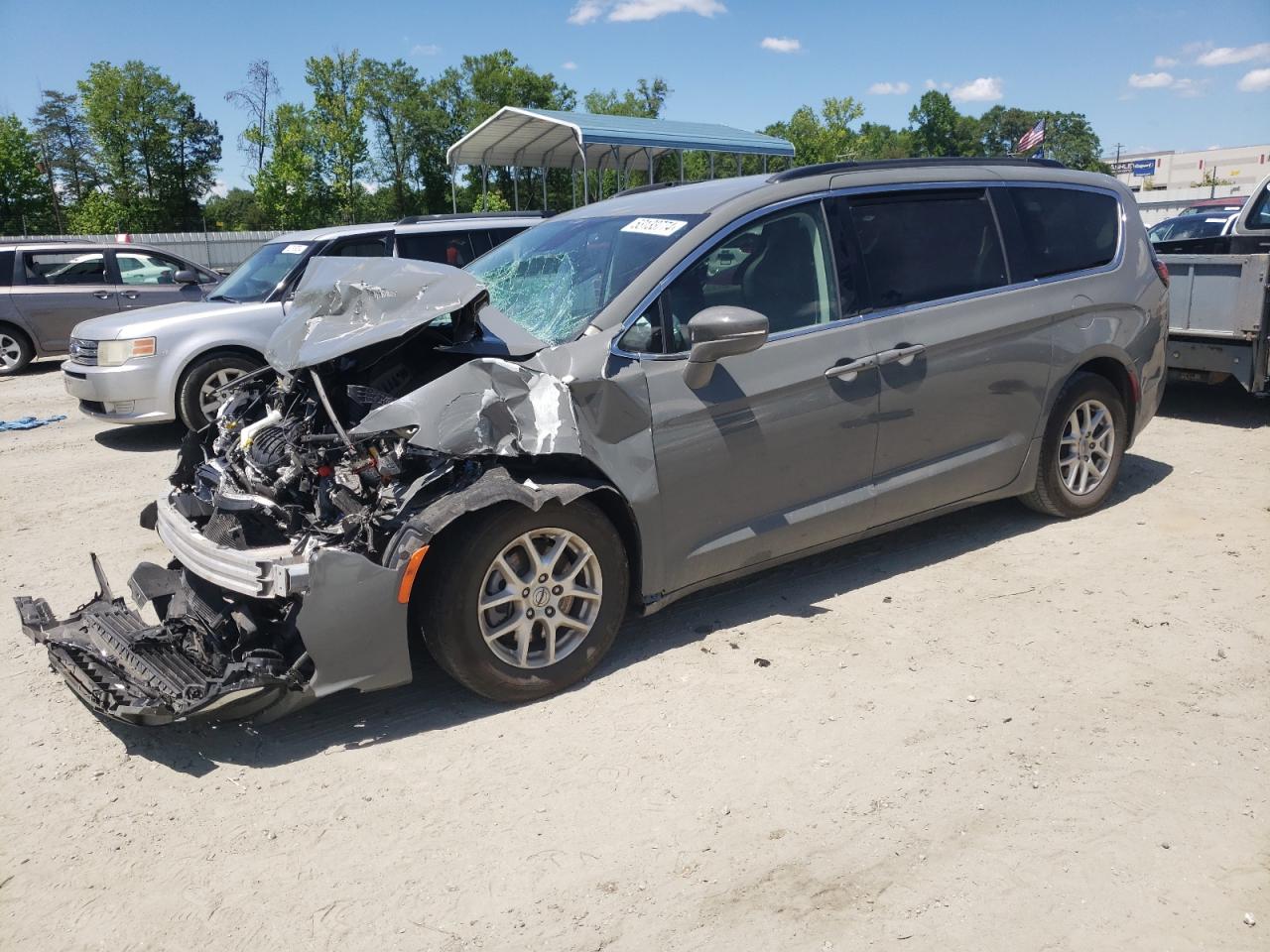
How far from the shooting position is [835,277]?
14.0 feet

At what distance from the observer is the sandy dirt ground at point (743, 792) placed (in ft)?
8.48

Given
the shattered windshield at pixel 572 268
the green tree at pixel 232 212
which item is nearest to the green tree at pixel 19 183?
the green tree at pixel 232 212

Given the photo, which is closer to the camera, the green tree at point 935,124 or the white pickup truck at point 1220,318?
the white pickup truck at point 1220,318

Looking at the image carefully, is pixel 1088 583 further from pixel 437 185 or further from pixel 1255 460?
pixel 437 185

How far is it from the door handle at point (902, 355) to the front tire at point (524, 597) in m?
1.54

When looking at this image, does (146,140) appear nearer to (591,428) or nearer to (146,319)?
(146,319)

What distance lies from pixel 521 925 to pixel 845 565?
9.59 feet

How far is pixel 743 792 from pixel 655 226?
7.98ft

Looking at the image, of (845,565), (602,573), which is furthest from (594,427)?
(845,565)

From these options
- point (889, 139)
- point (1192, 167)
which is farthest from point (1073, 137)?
point (889, 139)

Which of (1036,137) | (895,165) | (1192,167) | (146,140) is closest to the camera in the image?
(895,165)

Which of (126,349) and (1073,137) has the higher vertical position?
(1073,137)

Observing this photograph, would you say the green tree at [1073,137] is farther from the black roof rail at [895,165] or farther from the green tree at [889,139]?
the black roof rail at [895,165]

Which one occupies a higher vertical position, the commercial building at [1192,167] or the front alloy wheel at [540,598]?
the commercial building at [1192,167]
